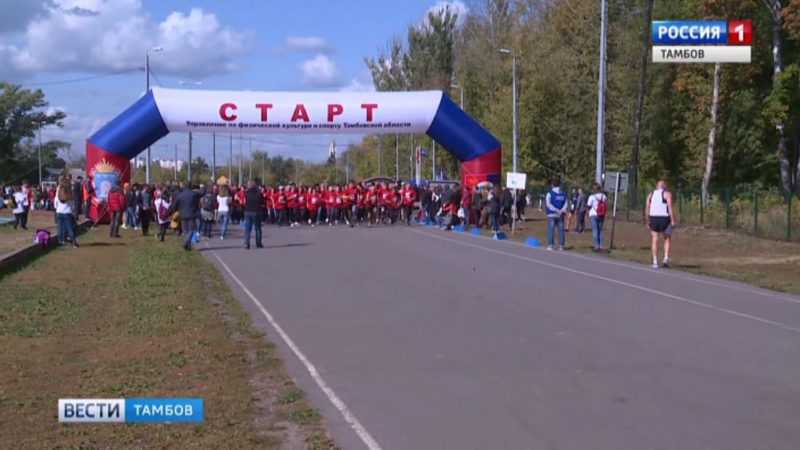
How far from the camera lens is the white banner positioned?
1319 inches

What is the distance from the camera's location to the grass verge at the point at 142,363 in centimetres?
701

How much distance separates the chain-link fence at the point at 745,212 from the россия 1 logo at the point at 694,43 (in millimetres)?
4577

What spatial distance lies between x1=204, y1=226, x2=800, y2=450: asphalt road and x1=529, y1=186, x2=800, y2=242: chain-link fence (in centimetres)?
1219

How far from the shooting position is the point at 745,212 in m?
32.4

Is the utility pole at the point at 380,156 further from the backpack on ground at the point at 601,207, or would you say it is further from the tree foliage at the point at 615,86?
the backpack on ground at the point at 601,207

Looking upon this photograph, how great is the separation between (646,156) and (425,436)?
4707 centimetres

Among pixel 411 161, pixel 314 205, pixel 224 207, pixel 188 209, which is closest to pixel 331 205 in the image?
pixel 314 205

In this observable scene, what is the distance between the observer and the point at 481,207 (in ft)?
117

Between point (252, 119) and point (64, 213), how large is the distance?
403 inches

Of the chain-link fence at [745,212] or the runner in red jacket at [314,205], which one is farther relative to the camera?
the runner in red jacket at [314,205]

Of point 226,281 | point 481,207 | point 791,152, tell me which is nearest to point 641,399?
point 226,281

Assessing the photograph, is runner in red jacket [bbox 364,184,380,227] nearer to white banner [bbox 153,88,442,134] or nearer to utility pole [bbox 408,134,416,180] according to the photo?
white banner [bbox 153,88,442,134]

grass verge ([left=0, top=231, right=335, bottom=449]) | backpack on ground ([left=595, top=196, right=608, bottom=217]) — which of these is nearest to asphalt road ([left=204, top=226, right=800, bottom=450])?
grass verge ([left=0, top=231, right=335, bottom=449])

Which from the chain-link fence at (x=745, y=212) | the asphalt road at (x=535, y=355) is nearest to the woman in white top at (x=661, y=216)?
the asphalt road at (x=535, y=355)
